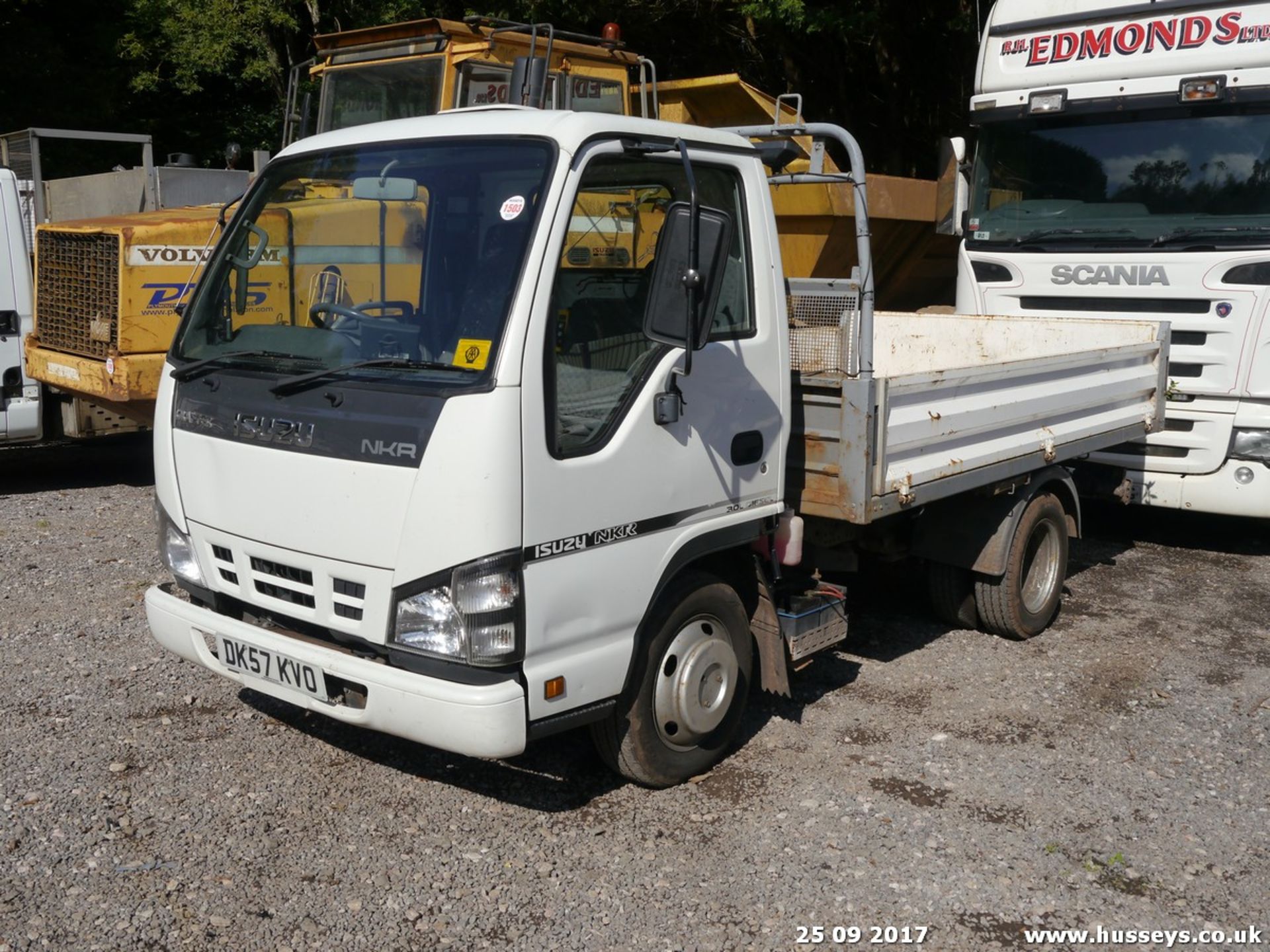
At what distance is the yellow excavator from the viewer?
8539mm

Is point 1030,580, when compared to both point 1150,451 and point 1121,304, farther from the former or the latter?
point 1121,304

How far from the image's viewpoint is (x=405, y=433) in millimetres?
3590

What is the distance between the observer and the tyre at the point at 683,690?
13.8 ft

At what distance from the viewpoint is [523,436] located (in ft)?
11.7

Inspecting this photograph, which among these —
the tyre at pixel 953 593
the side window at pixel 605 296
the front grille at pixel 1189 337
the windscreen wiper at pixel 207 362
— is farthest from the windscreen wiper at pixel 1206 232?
the windscreen wiper at pixel 207 362

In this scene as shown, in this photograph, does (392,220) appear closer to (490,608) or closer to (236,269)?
(236,269)

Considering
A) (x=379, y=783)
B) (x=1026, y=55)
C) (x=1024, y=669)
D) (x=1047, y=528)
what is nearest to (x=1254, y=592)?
(x=1047, y=528)

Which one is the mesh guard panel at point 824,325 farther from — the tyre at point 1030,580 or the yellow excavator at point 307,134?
the yellow excavator at point 307,134

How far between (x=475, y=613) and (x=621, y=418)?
80cm

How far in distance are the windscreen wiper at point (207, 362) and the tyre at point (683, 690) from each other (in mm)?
1621

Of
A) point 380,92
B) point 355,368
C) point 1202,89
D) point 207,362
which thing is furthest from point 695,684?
point 380,92

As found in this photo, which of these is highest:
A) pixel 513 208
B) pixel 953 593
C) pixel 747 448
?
pixel 513 208

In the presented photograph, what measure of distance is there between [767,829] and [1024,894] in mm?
870

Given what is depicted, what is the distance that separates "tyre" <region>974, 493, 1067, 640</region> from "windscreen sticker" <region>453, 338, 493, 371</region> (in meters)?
3.30
